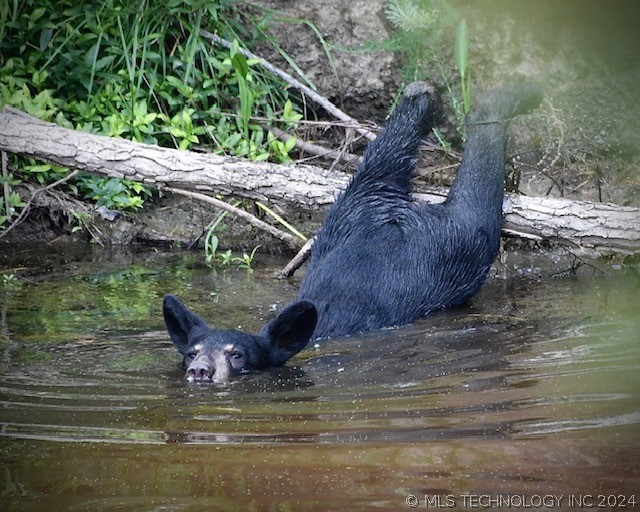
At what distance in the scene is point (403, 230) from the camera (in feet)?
22.8

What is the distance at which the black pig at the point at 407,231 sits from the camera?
654 cm

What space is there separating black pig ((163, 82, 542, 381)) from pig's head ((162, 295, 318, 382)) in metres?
0.57

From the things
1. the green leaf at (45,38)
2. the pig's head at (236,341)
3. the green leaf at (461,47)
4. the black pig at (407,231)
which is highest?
the green leaf at (461,47)

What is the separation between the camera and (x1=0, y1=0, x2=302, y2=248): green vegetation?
8438 mm

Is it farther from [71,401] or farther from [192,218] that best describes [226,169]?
[71,401]

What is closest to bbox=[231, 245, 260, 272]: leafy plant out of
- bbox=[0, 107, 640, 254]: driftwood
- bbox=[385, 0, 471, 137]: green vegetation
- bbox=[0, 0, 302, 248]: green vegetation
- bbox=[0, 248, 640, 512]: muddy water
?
bbox=[0, 248, 640, 512]: muddy water

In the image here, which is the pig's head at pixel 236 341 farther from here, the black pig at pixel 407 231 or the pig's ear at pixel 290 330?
the black pig at pixel 407 231

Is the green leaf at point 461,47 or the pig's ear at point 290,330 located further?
the green leaf at point 461,47

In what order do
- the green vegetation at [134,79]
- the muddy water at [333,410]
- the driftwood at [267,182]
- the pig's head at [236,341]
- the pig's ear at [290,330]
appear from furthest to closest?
the green vegetation at [134,79], the driftwood at [267,182], the pig's ear at [290,330], the pig's head at [236,341], the muddy water at [333,410]

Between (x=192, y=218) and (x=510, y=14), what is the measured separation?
11.1 ft

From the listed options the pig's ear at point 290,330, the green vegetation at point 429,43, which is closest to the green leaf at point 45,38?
the green vegetation at point 429,43

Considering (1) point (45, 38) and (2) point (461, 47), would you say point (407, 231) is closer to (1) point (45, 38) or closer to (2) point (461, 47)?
(2) point (461, 47)

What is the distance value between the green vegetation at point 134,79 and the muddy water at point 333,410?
1596 mm

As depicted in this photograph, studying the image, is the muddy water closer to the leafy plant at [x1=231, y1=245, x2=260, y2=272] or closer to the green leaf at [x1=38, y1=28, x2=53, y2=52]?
the leafy plant at [x1=231, y1=245, x2=260, y2=272]
